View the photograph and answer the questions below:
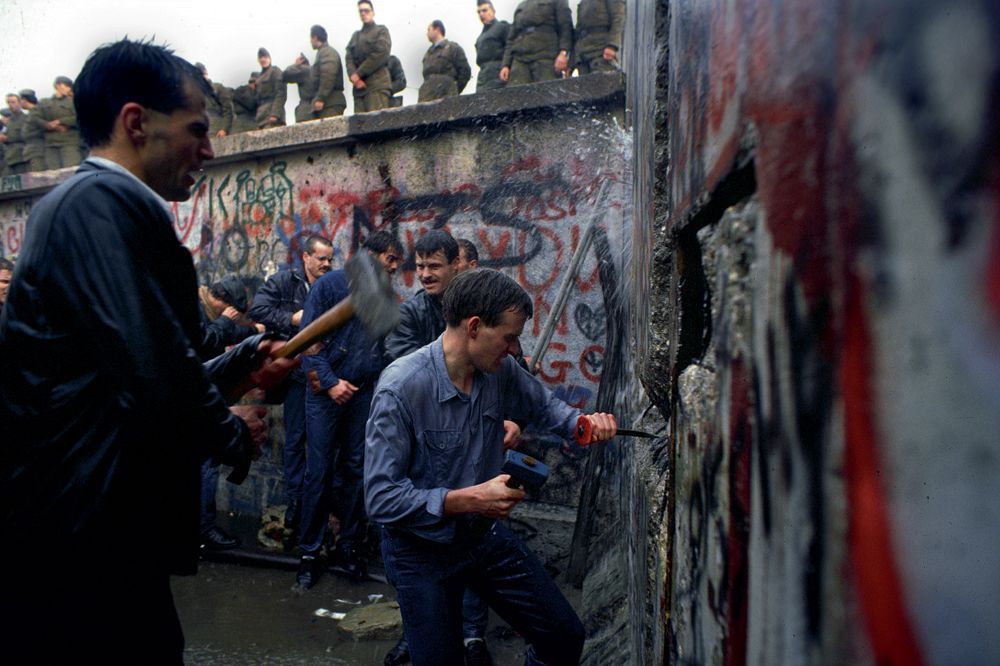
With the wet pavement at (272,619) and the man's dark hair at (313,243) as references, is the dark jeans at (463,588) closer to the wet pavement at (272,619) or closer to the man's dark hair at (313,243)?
the wet pavement at (272,619)

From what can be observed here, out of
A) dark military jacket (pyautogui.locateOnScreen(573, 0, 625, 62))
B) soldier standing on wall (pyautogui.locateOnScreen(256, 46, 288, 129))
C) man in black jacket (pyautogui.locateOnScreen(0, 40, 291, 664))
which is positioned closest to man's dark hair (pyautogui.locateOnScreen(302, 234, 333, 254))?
man in black jacket (pyautogui.locateOnScreen(0, 40, 291, 664))

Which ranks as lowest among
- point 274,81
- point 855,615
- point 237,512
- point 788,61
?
point 237,512

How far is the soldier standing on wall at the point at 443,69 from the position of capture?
29.8 feet

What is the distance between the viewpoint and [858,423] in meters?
0.58

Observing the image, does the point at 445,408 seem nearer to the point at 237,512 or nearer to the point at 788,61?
the point at 788,61

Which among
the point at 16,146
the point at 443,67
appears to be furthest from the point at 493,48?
the point at 16,146

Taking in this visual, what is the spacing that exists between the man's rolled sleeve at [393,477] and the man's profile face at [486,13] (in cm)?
782

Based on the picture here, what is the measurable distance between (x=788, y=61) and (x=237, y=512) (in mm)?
6973

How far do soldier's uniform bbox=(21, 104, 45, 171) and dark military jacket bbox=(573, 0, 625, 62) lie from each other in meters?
9.85

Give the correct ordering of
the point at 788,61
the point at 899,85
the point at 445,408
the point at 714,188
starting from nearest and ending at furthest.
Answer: the point at 899,85 → the point at 788,61 → the point at 714,188 → the point at 445,408

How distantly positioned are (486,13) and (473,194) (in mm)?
4490

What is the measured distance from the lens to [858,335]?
1.89ft

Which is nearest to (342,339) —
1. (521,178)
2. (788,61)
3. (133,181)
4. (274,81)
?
(521,178)

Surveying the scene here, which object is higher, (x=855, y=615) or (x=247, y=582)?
(x=855, y=615)
